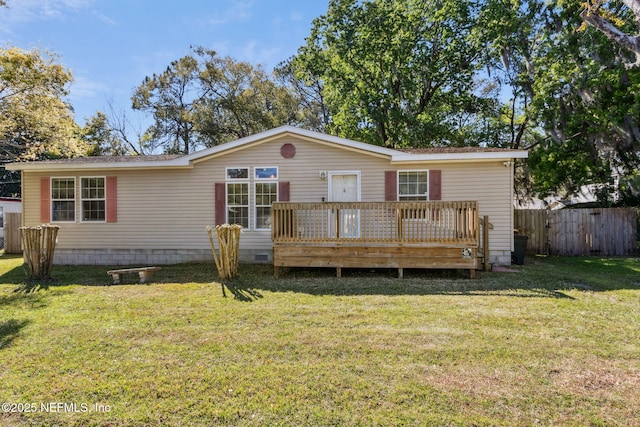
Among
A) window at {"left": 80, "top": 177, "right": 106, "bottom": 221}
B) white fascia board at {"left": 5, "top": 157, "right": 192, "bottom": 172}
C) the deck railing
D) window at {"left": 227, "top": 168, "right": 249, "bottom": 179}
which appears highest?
white fascia board at {"left": 5, "top": 157, "right": 192, "bottom": 172}

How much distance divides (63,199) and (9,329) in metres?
6.44

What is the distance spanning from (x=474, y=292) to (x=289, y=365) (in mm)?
3908

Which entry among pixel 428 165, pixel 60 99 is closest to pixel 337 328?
pixel 428 165

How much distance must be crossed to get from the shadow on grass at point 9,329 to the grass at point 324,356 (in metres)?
0.03

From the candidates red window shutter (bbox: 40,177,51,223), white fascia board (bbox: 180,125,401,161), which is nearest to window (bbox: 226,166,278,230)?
white fascia board (bbox: 180,125,401,161)

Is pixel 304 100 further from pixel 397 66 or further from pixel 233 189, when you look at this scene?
pixel 233 189

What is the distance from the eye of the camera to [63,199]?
9125 millimetres

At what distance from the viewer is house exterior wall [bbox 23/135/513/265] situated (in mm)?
8258

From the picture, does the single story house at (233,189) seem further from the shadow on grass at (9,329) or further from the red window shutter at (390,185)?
the shadow on grass at (9,329)

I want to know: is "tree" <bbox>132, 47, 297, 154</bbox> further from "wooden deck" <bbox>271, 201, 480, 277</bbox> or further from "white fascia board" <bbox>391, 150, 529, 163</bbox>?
"wooden deck" <bbox>271, 201, 480, 277</bbox>

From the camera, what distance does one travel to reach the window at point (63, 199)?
9099mm

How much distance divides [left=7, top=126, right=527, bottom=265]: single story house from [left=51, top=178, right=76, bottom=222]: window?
28mm

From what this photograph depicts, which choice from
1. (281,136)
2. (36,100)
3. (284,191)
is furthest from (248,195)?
(36,100)

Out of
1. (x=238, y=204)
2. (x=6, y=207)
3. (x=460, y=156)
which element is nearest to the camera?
(x=460, y=156)
